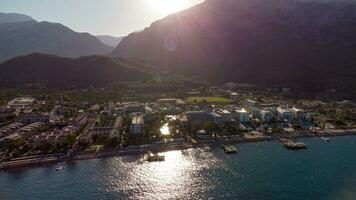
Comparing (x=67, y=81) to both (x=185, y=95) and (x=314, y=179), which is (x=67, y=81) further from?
(x=314, y=179)

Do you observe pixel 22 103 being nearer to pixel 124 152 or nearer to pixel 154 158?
pixel 124 152

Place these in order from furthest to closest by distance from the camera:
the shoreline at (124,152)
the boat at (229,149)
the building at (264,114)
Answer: the building at (264,114), the boat at (229,149), the shoreline at (124,152)

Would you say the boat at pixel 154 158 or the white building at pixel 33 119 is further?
the white building at pixel 33 119

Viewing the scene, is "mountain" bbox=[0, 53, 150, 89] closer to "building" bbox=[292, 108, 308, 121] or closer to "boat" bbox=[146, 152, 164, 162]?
"building" bbox=[292, 108, 308, 121]

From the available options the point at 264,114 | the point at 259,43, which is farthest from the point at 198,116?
the point at 259,43

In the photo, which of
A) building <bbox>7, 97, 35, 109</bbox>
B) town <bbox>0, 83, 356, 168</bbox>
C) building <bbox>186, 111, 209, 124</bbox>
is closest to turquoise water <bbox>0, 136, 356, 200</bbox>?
town <bbox>0, 83, 356, 168</bbox>

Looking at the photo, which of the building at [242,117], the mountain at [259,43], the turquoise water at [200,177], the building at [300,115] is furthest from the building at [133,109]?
the mountain at [259,43]

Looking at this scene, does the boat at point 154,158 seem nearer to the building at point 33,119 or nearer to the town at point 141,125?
the town at point 141,125
